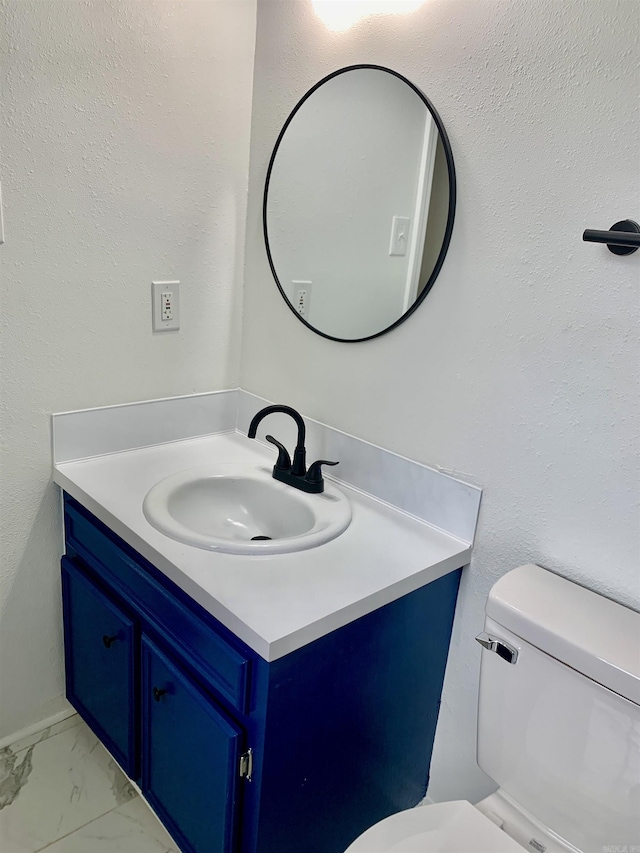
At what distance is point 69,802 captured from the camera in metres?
1.54

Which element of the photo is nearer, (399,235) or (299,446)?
(399,235)

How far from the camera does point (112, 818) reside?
1.51 metres

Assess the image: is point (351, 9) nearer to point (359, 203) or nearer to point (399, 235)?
point (359, 203)

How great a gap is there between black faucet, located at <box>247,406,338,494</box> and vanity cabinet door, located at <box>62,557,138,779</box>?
480 mm

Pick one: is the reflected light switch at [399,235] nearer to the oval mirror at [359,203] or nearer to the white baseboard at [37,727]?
the oval mirror at [359,203]

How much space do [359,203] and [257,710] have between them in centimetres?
108

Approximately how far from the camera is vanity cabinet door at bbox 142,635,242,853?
1.14m

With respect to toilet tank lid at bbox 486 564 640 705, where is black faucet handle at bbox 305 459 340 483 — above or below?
above

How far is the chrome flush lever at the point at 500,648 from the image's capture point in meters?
1.08


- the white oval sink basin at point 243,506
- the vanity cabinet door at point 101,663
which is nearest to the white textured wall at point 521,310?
the white oval sink basin at point 243,506

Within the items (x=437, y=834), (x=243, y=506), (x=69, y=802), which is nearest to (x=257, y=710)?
(x=437, y=834)

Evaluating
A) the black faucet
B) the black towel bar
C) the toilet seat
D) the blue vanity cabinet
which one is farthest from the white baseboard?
the black towel bar

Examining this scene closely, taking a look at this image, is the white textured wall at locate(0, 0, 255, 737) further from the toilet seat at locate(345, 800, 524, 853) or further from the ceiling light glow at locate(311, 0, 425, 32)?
the toilet seat at locate(345, 800, 524, 853)

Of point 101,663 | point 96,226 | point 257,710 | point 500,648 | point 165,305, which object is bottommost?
point 101,663
